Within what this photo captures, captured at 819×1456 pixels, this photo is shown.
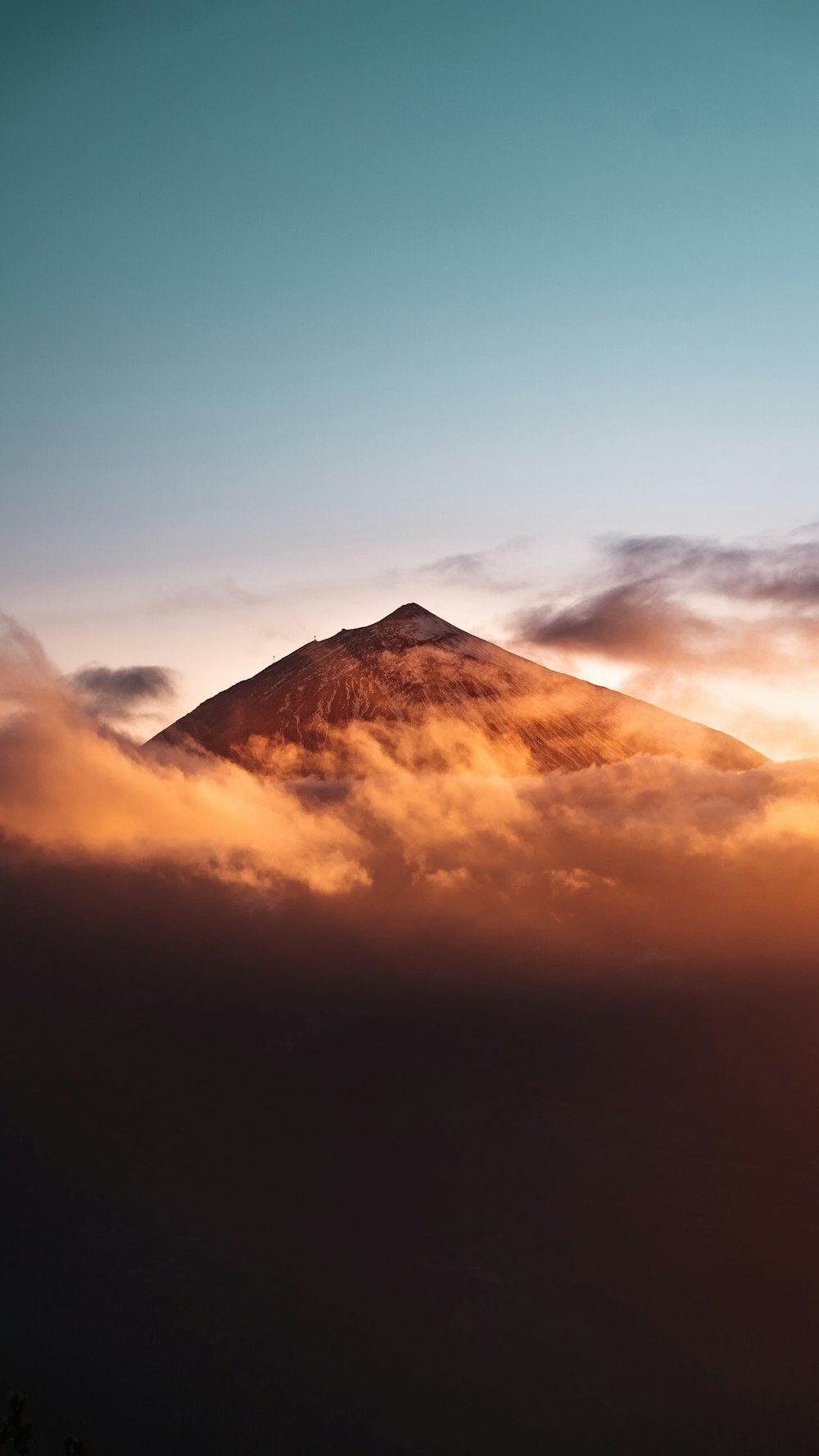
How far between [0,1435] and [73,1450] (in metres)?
9.05

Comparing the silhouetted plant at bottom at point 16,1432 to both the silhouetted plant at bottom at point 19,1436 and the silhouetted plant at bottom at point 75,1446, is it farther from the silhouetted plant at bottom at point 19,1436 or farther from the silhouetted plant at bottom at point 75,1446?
the silhouetted plant at bottom at point 75,1446

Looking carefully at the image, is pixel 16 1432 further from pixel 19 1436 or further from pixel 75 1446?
pixel 75 1446

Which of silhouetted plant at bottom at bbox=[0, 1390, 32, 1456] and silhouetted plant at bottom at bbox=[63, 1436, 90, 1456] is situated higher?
silhouetted plant at bottom at bbox=[0, 1390, 32, 1456]

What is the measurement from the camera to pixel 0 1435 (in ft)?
403

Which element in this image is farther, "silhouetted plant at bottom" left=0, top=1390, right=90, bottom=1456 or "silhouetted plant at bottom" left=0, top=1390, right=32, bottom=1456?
"silhouetted plant at bottom" left=0, top=1390, right=90, bottom=1456

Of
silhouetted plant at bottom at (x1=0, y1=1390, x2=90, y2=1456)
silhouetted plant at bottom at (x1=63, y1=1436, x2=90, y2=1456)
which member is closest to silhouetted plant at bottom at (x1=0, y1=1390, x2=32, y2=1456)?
silhouetted plant at bottom at (x1=0, y1=1390, x2=90, y2=1456)

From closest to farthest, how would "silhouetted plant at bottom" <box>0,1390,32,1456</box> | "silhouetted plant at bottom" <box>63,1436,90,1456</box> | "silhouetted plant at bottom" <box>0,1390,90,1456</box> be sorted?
"silhouetted plant at bottom" <box>0,1390,32,1456</box>, "silhouetted plant at bottom" <box>0,1390,90,1456</box>, "silhouetted plant at bottom" <box>63,1436,90,1456</box>

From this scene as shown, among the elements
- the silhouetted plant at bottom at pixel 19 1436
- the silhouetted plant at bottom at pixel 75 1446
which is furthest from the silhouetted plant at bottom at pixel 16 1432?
the silhouetted plant at bottom at pixel 75 1446

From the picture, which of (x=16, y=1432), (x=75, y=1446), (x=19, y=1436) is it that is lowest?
(x=75, y=1446)

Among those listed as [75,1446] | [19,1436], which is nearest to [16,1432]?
[19,1436]

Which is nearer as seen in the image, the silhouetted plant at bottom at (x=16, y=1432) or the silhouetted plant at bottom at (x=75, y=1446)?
the silhouetted plant at bottom at (x=16, y=1432)

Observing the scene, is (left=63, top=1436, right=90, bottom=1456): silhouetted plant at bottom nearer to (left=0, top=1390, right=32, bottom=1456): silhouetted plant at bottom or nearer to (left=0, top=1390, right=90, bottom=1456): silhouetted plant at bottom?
(left=0, top=1390, right=90, bottom=1456): silhouetted plant at bottom

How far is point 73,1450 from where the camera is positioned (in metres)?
125

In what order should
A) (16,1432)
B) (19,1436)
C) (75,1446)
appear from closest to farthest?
(16,1432), (19,1436), (75,1446)
